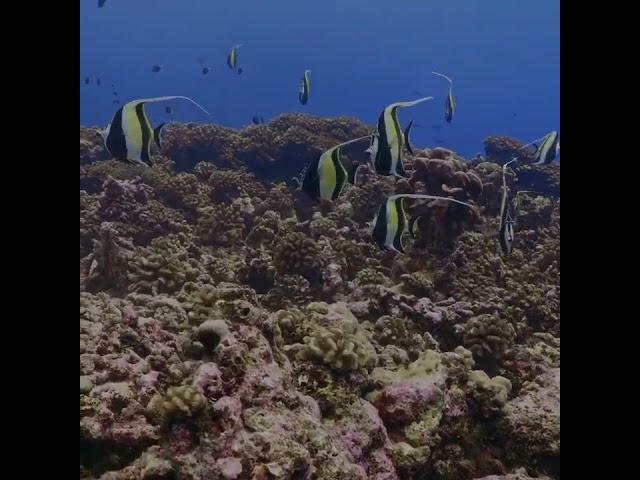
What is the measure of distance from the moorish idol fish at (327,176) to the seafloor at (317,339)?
988mm

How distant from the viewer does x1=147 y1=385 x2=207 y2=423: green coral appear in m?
2.57

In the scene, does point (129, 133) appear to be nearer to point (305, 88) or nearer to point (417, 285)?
point (417, 285)

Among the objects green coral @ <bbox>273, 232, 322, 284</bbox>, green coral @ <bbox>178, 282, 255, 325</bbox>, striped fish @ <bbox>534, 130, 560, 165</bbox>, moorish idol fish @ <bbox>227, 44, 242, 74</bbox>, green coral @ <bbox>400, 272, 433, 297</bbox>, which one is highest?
moorish idol fish @ <bbox>227, 44, 242, 74</bbox>

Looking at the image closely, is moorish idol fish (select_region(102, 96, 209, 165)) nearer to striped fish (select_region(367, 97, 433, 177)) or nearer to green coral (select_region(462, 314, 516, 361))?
striped fish (select_region(367, 97, 433, 177))

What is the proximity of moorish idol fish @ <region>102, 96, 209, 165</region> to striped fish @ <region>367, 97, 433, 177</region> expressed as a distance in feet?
4.74

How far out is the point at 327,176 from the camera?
4.05 metres

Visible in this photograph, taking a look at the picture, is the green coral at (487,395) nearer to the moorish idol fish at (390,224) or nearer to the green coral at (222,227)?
the moorish idol fish at (390,224)

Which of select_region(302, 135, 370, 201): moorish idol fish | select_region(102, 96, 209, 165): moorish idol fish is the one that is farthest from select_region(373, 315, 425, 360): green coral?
select_region(102, 96, 209, 165): moorish idol fish

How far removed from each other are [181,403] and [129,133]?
7.08ft

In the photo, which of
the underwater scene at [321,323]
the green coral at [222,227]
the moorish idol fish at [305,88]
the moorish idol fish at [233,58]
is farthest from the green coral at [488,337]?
the moorish idol fish at [233,58]

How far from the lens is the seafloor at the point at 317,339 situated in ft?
8.71
